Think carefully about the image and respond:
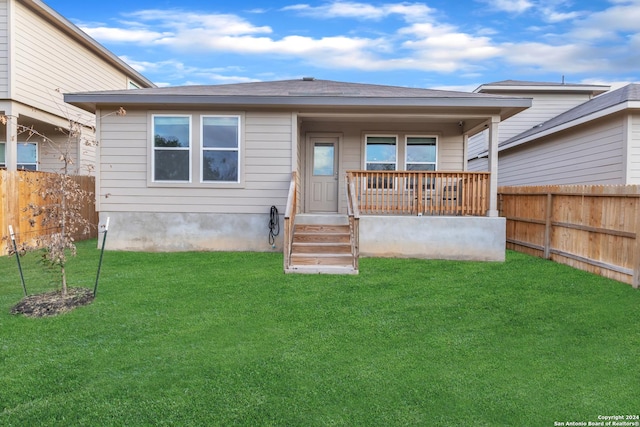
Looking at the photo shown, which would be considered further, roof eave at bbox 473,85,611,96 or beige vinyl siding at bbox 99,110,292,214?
roof eave at bbox 473,85,611,96

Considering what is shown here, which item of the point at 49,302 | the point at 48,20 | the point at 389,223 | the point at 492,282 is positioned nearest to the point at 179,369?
the point at 49,302

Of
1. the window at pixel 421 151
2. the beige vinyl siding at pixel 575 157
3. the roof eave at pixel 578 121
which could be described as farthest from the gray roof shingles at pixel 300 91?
the beige vinyl siding at pixel 575 157

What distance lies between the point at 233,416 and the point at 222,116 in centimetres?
702

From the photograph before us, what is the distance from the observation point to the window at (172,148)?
27.6 feet

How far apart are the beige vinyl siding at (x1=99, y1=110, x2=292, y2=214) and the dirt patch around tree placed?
12.1 ft

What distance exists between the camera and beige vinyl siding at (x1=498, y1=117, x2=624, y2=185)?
8805 mm

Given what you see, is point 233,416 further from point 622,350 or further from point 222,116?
point 222,116

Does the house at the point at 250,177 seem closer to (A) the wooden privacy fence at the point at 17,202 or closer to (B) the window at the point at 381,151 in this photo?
(A) the wooden privacy fence at the point at 17,202

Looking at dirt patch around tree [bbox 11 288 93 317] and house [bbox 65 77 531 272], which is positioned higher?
house [bbox 65 77 531 272]

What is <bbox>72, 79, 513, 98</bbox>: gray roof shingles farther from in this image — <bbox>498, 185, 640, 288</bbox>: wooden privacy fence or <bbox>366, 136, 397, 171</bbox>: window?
<bbox>498, 185, 640, 288</bbox>: wooden privacy fence

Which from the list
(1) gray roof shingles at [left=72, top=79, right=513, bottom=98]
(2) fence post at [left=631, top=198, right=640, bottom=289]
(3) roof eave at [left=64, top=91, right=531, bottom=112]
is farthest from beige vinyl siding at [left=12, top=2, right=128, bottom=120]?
(2) fence post at [left=631, top=198, right=640, bottom=289]

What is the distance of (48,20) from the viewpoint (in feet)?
35.5

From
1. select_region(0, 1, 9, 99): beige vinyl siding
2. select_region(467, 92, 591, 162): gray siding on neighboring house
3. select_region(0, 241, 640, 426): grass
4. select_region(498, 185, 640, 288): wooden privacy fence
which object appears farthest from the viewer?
select_region(467, 92, 591, 162): gray siding on neighboring house

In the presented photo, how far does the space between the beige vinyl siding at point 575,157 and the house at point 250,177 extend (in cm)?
271
